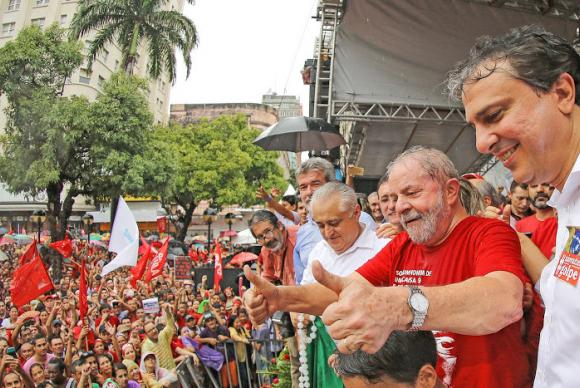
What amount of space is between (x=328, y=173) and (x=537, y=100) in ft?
9.86

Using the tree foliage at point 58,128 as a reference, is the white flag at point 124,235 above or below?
below

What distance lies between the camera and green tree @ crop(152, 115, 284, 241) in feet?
107

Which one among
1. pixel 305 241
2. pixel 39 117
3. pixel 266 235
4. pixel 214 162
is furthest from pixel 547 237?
pixel 214 162

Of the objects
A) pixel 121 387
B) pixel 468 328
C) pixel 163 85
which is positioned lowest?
pixel 121 387

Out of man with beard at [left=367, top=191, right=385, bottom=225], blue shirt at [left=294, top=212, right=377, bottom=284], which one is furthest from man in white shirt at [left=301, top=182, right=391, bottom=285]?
man with beard at [left=367, top=191, right=385, bottom=225]

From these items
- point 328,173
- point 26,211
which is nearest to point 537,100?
point 328,173

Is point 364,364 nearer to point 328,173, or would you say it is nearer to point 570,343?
point 570,343

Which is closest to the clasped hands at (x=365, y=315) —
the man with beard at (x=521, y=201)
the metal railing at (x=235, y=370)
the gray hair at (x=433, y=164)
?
the gray hair at (x=433, y=164)

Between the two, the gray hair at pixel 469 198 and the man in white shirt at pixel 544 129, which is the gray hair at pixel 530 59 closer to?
the man in white shirt at pixel 544 129

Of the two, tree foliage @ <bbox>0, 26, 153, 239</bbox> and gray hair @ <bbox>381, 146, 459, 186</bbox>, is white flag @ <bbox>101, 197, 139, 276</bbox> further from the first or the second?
tree foliage @ <bbox>0, 26, 153, 239</bbox>

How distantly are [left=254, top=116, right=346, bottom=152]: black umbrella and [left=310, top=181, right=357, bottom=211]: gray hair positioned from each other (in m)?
4.04

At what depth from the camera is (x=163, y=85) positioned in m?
51.6

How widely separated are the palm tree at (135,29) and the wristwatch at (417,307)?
23.1 metres

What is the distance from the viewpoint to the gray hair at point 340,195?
2979 mm
